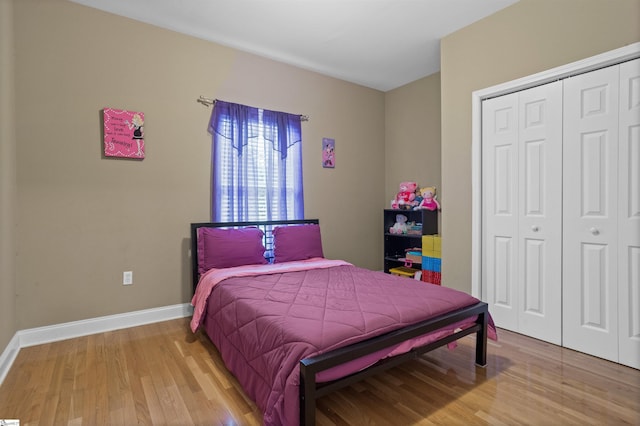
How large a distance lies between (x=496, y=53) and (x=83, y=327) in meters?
4.13

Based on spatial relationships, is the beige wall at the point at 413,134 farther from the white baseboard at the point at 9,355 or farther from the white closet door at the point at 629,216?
the white baseboard at the point at 9,355

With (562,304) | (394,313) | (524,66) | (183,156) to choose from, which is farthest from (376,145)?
(394,313)

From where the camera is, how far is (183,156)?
3152 millimetres

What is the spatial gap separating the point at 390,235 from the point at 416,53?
2.20 meters

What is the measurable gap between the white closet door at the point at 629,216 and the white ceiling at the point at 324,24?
1.15 m

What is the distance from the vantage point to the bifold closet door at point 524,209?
99.2 inches

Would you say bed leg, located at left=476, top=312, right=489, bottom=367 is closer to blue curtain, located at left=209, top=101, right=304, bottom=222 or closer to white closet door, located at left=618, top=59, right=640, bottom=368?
white closet door, located at left=618, top=59, right=640, bottom=368

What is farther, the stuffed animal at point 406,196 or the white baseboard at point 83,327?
the stuffed animal at point 406,196

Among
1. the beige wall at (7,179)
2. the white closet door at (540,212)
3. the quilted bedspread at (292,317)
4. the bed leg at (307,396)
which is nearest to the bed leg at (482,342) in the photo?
the quilted bedspread at (292,317)

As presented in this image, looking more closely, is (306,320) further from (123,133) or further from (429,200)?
(429,200)

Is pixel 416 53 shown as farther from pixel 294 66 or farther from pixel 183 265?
pixel 183 265

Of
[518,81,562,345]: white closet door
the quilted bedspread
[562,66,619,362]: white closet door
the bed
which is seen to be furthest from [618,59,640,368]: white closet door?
the quilted bedspread

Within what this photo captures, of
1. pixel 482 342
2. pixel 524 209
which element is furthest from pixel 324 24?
pixel 482 342

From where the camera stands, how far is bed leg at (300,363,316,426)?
1.36 m
